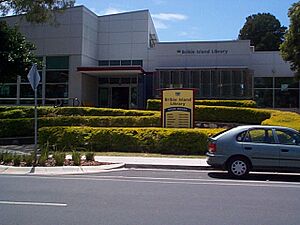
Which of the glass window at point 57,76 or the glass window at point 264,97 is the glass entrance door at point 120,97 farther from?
the glass window at point 264,97

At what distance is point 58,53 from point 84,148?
18233mm

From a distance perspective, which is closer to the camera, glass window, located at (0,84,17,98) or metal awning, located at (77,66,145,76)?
metal awning, located at (77,66,145,76)

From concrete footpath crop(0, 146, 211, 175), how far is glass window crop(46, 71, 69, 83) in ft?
61.5

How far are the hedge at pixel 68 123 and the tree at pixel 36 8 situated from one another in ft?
23.5

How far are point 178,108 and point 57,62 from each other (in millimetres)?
17739

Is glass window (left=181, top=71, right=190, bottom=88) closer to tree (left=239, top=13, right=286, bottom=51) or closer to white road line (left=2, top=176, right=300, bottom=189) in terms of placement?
white road line (left=2, top=176, right=300, bottom=189)

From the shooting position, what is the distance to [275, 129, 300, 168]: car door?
478 inches

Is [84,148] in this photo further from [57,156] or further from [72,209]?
[72,209]

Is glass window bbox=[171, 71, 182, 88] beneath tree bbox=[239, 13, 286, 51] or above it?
beneath

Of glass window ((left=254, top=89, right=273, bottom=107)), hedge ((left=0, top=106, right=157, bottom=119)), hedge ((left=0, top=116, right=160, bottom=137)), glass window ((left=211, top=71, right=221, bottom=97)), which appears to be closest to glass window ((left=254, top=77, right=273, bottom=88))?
glass window ((left=254, top=89, right=273, bottom=107))

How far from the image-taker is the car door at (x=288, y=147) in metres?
12.1

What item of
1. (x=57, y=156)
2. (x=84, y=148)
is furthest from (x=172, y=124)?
(x=57, y=156)

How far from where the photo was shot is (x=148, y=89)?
35.8 meters

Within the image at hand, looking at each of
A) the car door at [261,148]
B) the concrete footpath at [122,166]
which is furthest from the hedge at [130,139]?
the car door at [261,148]
